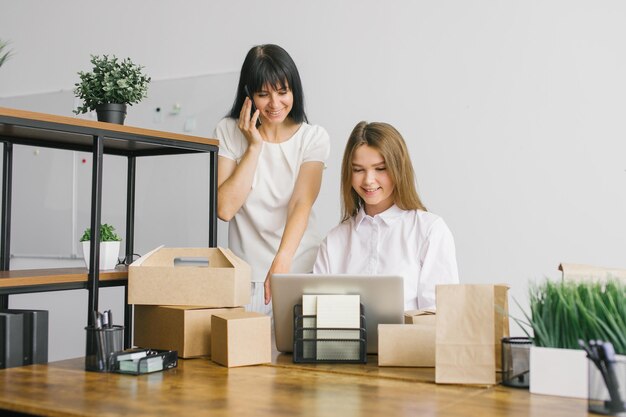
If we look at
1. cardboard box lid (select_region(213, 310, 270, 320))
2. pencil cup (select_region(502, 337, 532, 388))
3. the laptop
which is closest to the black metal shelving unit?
cardboard box lid (select_region(213, 310, 270, 320))

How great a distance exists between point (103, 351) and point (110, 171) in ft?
8.87

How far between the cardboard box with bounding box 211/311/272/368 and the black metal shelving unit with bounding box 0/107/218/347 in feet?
1.24

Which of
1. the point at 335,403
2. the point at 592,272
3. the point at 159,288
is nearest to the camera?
the point at 335,403

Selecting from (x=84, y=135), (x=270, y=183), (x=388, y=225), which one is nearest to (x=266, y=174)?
(x=270, y=183)

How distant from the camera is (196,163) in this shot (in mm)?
3947

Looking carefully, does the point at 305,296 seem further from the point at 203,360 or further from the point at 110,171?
the point at 110,171

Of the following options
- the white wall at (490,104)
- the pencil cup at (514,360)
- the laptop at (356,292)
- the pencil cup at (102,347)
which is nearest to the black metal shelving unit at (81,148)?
the pencil cup at (102,347)

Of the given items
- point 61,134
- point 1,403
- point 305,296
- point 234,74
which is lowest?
point 1,403

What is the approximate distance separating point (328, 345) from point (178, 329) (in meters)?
0.36

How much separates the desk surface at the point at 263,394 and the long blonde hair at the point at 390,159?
2.28 feet

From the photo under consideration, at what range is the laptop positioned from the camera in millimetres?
1709

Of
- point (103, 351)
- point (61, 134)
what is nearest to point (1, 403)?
point (103, 351)

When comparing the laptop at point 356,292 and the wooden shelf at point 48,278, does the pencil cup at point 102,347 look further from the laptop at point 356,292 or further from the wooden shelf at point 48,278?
the laptop at point 356,292

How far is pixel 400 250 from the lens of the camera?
2252mm
